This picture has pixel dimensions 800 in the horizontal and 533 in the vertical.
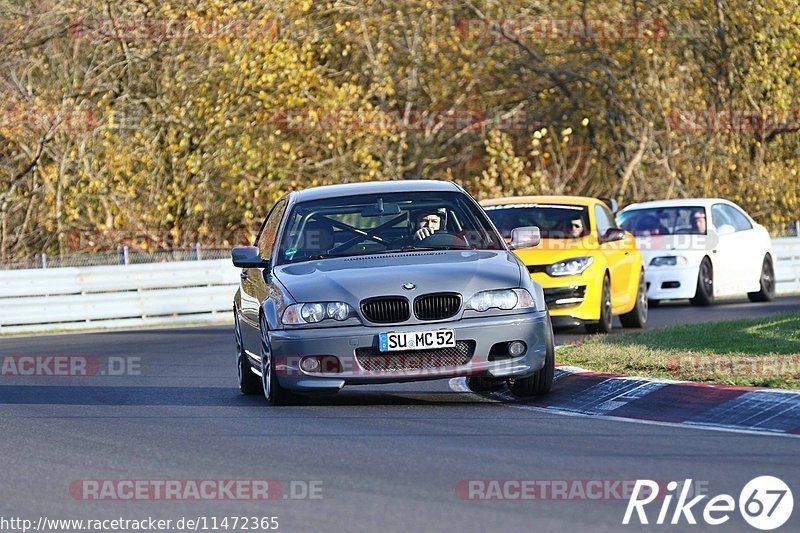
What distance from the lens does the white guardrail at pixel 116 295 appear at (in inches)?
999

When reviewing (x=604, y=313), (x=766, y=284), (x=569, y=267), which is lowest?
(x=766, y=284)

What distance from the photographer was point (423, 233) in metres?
12.0

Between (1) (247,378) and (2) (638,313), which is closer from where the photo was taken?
(1) (247,378)

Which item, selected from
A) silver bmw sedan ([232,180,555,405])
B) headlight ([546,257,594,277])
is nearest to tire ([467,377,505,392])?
silver bmw sedan ([232,180,555,405])

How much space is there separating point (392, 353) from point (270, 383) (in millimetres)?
1052

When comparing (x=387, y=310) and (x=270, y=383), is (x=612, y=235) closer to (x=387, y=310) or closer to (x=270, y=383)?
(x=270, y=383)

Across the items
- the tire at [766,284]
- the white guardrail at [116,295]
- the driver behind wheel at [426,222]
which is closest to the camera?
the driver behind wheel at [426,222]

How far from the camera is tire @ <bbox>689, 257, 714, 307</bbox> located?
23016mm

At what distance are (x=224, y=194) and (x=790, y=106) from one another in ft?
41.9

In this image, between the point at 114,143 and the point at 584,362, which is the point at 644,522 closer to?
the point at 584,362

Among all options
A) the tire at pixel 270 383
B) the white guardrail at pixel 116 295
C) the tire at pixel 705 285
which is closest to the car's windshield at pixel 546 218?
the tire at pixel 705 285

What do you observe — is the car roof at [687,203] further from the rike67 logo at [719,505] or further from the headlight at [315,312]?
the rike67 logo at [719,505]

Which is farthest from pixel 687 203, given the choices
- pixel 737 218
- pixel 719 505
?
pixel 719 505

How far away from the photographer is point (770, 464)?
8.02 meters
